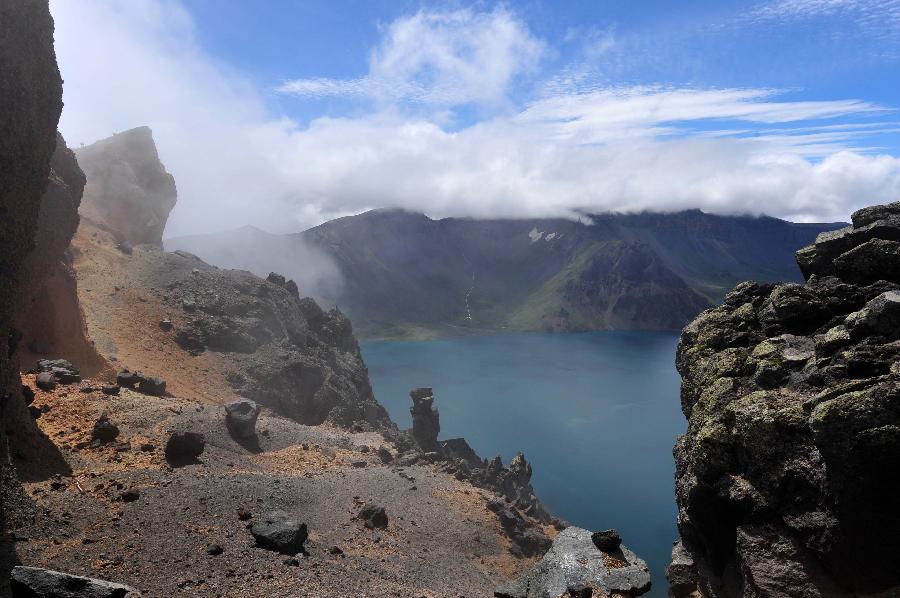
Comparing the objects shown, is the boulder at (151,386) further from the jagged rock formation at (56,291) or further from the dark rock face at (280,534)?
the dark rock face at (280,534)

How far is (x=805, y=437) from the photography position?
562 inches

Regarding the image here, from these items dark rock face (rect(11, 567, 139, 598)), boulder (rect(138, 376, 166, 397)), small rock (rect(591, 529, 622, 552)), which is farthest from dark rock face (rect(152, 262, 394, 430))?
dark rock face (rect(11, 567, 139, 598))

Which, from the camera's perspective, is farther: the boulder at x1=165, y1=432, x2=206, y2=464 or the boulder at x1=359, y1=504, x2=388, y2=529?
the boulder at x1=359, y1=504, x2=388, y2=529

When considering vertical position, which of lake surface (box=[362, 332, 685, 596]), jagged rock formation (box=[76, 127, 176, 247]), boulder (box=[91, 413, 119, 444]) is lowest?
lake surface (box=[362, 332, 685, 596])

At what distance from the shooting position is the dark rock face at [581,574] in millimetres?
18734

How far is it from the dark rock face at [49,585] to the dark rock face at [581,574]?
14.0 metres

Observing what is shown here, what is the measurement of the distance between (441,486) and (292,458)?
38.9 ft

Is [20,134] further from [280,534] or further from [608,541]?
[608,541]

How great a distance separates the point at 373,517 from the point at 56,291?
29048 mm

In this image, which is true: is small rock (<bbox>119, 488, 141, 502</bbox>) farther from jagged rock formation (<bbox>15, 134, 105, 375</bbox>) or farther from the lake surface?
the lake surface

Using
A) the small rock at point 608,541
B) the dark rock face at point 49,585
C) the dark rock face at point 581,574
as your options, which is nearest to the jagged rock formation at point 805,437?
the dark rock face at point 581,574

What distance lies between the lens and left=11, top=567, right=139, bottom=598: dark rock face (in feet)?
42.4

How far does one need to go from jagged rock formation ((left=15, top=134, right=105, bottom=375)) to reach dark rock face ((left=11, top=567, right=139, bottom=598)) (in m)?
29.6

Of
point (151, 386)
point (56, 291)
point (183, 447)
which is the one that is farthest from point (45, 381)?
point (56, 291)
